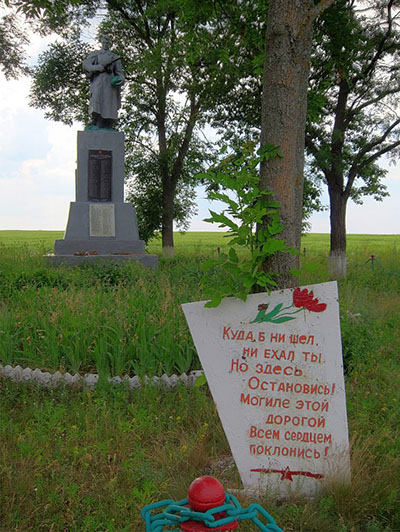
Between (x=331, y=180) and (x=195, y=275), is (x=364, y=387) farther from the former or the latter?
(x=331, y=180)

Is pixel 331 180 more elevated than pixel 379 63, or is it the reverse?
pixel 379 63

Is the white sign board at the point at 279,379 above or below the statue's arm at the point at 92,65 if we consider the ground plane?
below

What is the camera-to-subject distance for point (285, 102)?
3.19m

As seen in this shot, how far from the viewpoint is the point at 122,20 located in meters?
18.9

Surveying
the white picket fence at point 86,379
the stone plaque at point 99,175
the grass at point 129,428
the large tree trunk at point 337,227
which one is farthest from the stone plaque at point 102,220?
the white picket fence at point 86,379

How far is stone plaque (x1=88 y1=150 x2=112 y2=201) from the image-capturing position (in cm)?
1302

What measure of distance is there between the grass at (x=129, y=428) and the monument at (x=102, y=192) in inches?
235

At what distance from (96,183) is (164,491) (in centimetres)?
1105

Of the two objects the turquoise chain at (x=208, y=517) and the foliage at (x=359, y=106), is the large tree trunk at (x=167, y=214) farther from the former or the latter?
the turquoise chain at (x=208, y=517)

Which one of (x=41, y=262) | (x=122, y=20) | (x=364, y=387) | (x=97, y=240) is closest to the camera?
(x=364, y=387)

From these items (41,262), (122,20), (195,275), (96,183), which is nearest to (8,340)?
(195,275)

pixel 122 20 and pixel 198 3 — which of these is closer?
pixel 198 3

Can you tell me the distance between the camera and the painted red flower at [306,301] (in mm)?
2893

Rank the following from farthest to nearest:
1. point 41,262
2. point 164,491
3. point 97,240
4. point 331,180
→ point 331,180, point 97,240, point 41,262, point 164,491
